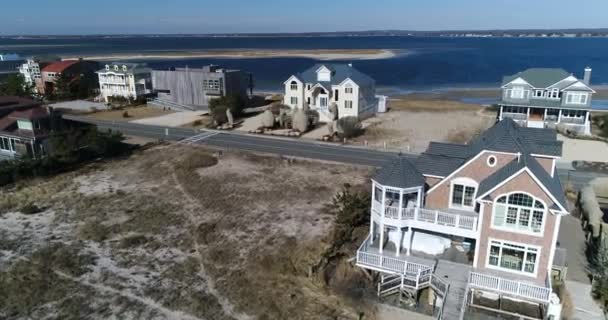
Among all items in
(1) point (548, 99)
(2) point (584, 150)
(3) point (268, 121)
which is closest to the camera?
(2) point (584, 150)

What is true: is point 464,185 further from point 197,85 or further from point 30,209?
point 197,85

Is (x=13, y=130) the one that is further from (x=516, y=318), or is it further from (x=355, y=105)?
(x=516, y=318)

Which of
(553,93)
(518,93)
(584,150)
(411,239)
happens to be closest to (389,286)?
(411,239)

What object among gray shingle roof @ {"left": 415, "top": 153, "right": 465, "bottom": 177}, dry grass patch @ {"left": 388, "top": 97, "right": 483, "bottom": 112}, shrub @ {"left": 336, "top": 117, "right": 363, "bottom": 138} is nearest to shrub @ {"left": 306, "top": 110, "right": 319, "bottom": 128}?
shrub @ {"left": 336, "top": 117, "right": 363, "bottom": 138}

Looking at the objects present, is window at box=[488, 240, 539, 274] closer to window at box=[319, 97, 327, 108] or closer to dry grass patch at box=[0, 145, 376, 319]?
dry grass patch at box=[0, 145, 376, 319]

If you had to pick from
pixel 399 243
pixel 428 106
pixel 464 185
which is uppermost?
pixel 464 185

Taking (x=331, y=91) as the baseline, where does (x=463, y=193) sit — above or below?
below
